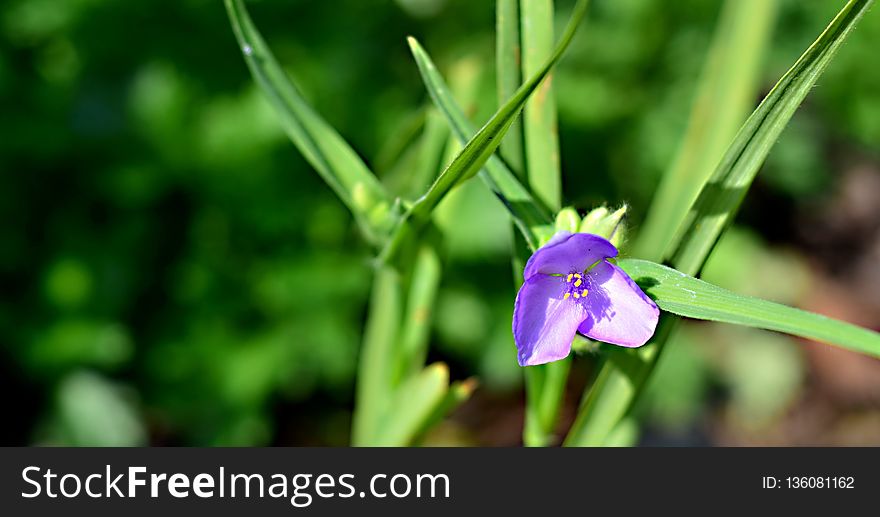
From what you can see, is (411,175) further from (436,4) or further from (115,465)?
(436,4)

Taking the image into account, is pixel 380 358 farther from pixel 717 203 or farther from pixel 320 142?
pixel 717 203

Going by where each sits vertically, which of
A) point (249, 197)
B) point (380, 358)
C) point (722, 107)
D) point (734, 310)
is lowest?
point (734, 310)

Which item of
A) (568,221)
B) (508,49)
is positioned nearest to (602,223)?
(568,221)

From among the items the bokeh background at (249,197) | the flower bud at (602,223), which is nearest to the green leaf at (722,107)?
the flower bud at (602,223)

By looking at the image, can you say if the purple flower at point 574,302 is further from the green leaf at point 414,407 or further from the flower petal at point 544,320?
the green leaf at point 414,407

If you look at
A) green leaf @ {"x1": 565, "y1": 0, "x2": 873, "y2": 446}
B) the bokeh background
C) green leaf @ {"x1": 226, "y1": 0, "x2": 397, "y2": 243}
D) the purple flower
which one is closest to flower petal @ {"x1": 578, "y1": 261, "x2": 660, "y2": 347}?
the purple flower

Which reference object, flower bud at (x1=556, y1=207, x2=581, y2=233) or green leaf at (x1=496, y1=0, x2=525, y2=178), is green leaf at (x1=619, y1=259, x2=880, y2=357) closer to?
flower bud at (x1=556, y1=207, x2=581, y2=233)
